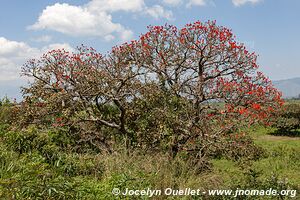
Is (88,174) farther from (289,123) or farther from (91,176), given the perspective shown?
(289,123)

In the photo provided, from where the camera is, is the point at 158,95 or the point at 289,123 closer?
the point at 158,95

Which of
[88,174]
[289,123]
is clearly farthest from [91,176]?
[289,123]

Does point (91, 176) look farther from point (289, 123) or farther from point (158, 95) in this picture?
point (289, 123)

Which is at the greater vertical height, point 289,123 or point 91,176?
point 289,123

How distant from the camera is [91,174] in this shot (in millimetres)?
6984

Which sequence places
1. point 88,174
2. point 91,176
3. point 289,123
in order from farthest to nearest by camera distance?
1. point 289,123
2. point 88,174
3. point 91,176

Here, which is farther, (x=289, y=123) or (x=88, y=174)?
(x=289, y=123)

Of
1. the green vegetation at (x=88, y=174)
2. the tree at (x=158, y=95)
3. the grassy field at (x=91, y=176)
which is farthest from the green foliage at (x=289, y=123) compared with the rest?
the grassy field at (x=91, y=176)

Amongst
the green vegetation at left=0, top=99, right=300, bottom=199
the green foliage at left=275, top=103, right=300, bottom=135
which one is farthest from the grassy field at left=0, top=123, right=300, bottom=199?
the green foliage at left=275, top=103, right=300, bottom=135

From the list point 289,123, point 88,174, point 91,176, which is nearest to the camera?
point 91,176

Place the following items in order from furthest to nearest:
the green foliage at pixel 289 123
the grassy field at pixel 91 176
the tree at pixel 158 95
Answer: the green foliage at pixel 289 123 < the tree at pixel 158 95 < the grassy field at pixel 91 176

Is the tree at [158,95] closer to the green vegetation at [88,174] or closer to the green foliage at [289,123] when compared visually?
the green vegetation at [88,174]

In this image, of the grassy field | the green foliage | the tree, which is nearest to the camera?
the grassy field

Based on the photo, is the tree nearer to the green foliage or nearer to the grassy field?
the grassy field
